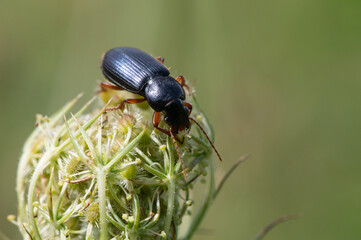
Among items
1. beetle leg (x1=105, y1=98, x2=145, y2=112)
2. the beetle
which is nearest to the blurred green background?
the beetle

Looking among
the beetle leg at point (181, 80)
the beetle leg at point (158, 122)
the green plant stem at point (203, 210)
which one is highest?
the beetle leg at point (181, 80)

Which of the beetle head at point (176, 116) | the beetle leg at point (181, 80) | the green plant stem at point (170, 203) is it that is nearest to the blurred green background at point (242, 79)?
the beetle leg at point (181, 80)

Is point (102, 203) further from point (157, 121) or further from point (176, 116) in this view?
point (176, 116)

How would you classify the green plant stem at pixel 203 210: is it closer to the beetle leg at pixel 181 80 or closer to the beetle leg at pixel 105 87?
the beetle leg at pixel 181 80

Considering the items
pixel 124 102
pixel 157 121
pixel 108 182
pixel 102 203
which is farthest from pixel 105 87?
pixel 102 203

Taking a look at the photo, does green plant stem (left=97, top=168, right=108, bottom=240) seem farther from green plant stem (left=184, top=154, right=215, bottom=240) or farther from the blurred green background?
the blurred green background

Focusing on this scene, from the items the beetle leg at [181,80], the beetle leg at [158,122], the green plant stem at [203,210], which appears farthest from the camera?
the beetle leg at [181,80]

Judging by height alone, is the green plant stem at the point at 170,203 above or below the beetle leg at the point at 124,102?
below

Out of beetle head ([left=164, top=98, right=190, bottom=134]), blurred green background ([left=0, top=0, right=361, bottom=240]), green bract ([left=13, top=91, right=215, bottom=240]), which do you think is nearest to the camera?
green bract ([left=13, top=91, right=215, bottom=240])

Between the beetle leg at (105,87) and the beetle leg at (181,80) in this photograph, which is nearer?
the beetle leg at (181,80)
